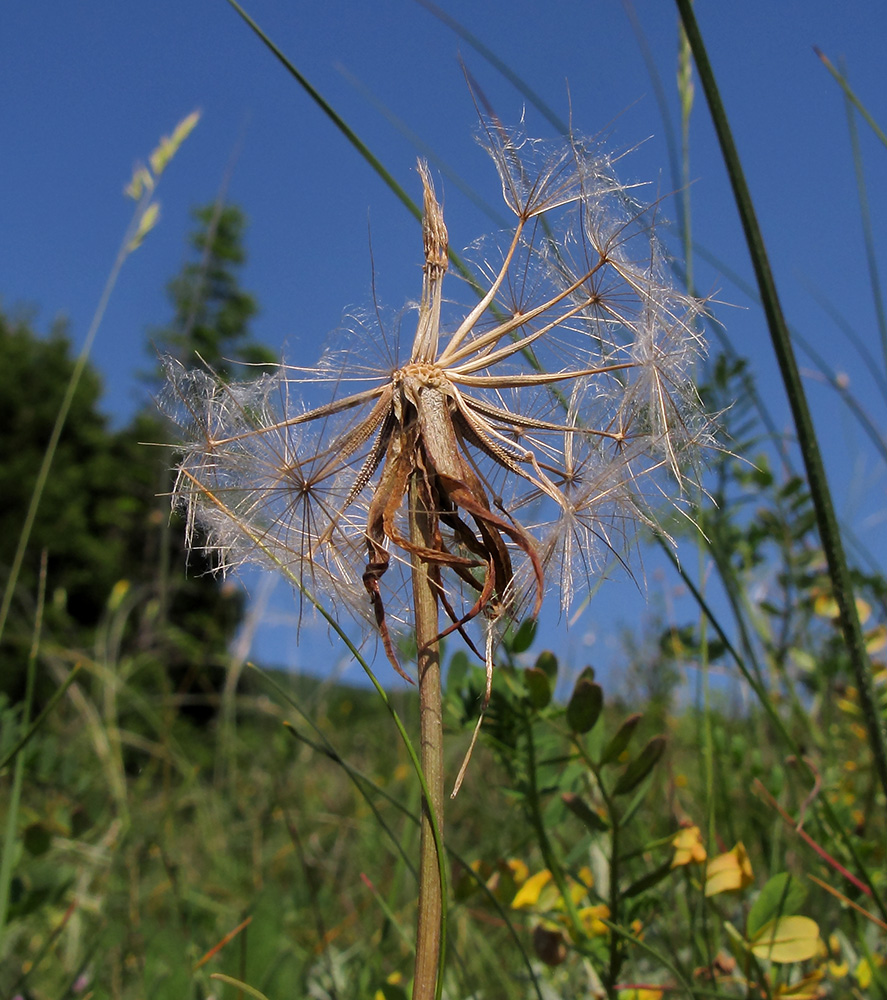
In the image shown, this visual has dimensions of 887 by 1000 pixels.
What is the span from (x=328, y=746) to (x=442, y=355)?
497mm

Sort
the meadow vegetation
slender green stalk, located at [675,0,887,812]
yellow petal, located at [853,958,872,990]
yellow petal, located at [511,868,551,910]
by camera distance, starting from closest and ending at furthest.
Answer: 1. slender green stalk, located at [675,0,887,812]
2. the meadow vegetation
3. yellow petal, located at [853,958,872,990]
4. yellow petal, located at [511,868,551,910]

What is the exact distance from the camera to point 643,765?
3.71 ft

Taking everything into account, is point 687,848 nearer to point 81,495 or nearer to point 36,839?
point 36,839

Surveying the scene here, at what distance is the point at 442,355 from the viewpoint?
108 cm

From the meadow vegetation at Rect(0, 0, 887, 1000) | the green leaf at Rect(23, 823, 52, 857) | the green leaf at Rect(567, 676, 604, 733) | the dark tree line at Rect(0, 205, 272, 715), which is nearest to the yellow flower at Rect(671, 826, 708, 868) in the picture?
the meadow vegetation at Rect(0, 0, 887, 1000)

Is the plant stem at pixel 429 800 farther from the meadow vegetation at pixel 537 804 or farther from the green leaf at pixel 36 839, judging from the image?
the green leaf at pixel 36 839

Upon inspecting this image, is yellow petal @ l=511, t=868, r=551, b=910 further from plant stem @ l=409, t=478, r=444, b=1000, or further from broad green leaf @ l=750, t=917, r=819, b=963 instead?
plant stem @ l=409, t=478, r=444, b=1000

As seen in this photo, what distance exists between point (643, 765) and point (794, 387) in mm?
537

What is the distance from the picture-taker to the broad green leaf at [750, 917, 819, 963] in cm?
115

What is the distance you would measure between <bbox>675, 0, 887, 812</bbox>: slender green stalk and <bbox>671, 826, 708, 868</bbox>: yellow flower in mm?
410

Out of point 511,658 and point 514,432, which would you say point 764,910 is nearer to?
point 511,658

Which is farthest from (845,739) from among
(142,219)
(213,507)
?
(142,219)

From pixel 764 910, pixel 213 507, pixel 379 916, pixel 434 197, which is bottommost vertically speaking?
pixel 379 916

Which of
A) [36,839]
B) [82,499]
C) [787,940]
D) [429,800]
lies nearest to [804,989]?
[787,940]
